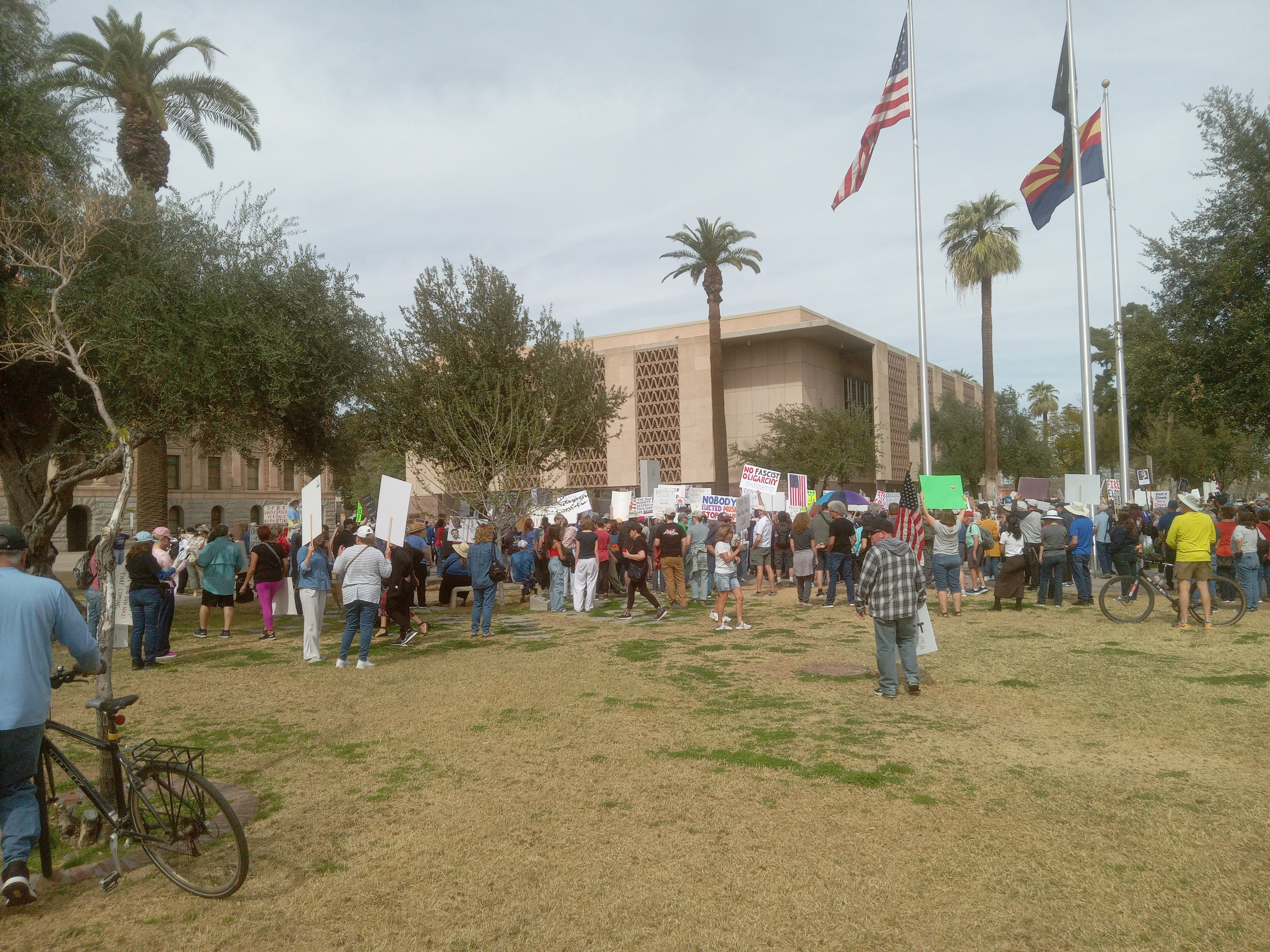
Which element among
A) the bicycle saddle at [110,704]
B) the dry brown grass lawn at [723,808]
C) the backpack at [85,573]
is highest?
the backpack at [85,573]

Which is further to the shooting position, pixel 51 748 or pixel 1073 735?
pixel 1073 735

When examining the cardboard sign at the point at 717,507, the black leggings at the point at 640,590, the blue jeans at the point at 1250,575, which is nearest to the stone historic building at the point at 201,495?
the cardboard sign at the point at 717,507

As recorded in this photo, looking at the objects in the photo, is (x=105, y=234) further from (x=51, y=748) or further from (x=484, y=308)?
(x=51, y=748)

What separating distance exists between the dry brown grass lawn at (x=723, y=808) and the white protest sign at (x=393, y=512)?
7.45 ft

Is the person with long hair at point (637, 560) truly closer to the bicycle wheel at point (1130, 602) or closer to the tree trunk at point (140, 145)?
the bicycle wheel at point (1130, 602)

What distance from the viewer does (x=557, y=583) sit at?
15492 mm

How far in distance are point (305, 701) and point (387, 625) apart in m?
4.92

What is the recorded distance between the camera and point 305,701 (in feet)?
28.3

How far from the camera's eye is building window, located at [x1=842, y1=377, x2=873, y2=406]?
187 feet

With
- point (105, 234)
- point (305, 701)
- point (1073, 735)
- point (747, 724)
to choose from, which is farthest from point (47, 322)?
point (1073, 735)

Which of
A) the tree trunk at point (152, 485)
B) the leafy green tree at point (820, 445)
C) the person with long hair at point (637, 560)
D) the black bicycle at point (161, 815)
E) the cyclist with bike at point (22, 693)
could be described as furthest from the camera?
the leafy green tree at point (820, 445)

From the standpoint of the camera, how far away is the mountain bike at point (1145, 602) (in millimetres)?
11852

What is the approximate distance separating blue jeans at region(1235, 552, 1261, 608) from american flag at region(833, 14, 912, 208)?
43.4 feet

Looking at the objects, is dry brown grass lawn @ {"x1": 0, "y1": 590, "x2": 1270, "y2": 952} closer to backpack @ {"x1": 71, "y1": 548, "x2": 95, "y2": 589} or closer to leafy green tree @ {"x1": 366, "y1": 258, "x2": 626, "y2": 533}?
backpack @ {"x1": 71, "y1": 548, "x2": 95, "y2": 589}
